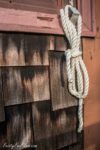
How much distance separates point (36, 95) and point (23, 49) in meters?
0.19

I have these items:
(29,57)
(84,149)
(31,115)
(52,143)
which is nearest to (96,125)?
(84,149)

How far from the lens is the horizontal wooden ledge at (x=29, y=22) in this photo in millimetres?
940

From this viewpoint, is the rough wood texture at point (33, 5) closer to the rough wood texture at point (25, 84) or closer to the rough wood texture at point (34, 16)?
the rough wood texture at point (34, 16)

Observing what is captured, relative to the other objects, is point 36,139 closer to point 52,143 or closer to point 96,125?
point 52,143

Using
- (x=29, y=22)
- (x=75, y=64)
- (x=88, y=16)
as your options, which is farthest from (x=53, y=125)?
(x=88, y=16)

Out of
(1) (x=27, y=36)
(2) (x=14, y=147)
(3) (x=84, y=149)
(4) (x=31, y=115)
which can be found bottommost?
(3) (x=84, y=149)

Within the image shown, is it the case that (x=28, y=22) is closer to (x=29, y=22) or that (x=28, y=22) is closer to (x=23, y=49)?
(x=29, y=22)

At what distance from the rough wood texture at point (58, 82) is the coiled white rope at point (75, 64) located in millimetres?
23

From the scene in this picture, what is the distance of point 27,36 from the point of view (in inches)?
39.8

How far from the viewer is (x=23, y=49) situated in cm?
100

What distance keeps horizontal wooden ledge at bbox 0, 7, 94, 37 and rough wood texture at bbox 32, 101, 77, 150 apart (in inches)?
11.5

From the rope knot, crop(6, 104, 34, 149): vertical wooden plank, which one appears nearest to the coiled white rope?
the rope knot

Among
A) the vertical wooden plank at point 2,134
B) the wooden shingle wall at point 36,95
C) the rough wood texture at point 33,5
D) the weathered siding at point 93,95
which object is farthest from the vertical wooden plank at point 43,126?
the rough wood texture at point 33,5

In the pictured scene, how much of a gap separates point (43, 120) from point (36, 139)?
0.26 feet
